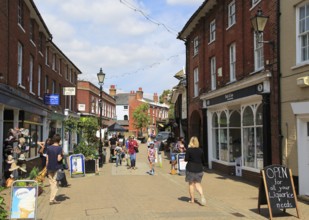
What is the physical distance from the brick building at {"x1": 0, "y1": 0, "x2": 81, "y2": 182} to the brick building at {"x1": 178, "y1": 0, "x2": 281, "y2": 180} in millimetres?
7883

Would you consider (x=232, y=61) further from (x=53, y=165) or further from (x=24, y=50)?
(x=53, y=165)

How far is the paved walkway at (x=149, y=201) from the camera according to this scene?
9086mm

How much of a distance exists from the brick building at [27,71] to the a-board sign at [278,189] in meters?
9.05

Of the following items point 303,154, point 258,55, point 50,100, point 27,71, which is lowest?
point 303,154

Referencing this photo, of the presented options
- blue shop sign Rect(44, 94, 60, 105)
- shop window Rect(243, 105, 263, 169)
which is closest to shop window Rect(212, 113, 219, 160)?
shop window Rect(243, 105, 263, 169)

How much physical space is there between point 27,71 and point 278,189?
14.6 metres

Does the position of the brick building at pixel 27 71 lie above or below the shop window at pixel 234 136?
above

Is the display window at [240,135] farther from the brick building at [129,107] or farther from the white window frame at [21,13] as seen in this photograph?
the brick building at [129,107]

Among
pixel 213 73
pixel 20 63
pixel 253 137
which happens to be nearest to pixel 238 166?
pixel 253 137

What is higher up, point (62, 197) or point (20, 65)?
point (20, 65)

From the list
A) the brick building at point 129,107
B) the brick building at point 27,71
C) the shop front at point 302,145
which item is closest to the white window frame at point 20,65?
the brick building at point 27,71

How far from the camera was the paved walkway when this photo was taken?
909 cm

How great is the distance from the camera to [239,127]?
18.0 metres

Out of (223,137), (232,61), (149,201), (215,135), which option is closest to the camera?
(149,201)
